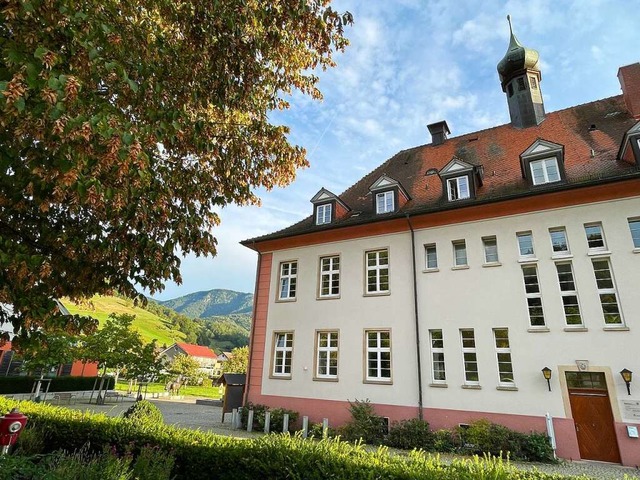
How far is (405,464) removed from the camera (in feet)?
17.0

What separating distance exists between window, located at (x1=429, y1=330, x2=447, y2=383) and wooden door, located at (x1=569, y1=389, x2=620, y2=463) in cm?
410

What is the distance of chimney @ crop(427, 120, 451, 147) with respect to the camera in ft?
72.5

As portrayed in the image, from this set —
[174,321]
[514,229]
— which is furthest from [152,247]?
[174,321]

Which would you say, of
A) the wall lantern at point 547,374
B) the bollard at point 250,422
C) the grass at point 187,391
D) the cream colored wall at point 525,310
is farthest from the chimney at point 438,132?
the grass at point 187,391

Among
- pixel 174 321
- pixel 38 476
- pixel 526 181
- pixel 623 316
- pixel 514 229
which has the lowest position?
pixel 38 476

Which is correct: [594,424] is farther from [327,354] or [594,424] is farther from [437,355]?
[327,354]

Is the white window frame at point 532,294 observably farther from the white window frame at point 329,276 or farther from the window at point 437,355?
the white window frame at point 329,276

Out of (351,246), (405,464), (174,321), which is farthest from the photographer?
(174,321)

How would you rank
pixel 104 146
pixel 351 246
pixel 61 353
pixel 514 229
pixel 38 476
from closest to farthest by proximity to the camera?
pixel 104 146
pixel 38 476
pixel 514 229
pixel 351 246
pixel 61 353

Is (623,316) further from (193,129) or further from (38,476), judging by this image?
(38,476)

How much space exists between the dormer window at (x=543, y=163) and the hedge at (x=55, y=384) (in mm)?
34038

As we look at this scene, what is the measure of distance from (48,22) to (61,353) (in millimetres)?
26472

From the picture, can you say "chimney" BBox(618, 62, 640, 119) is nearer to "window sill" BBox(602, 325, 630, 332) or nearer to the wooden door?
"window sill" BBox(602, 325, 630, 332)

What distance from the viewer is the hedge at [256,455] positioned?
4879mm
